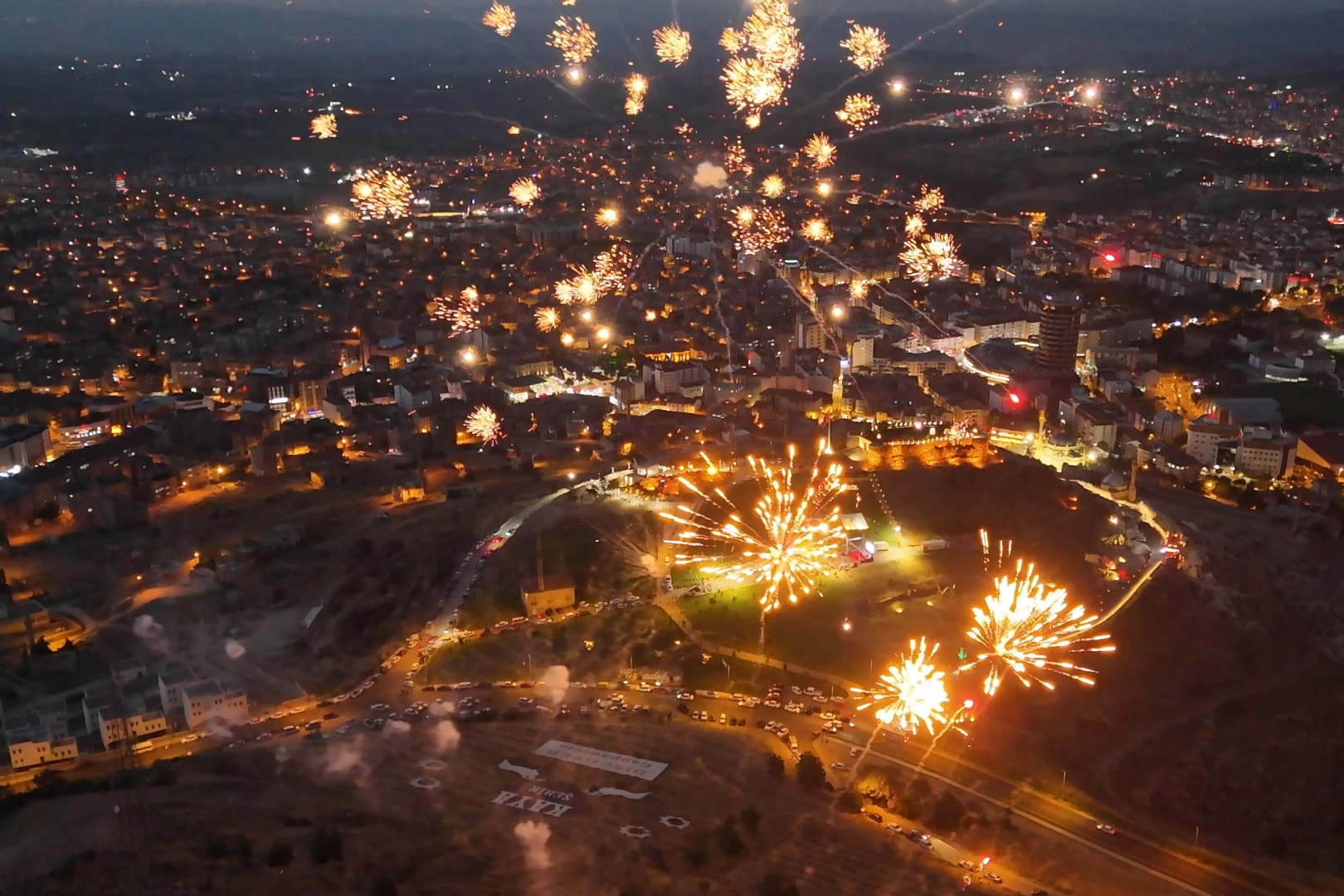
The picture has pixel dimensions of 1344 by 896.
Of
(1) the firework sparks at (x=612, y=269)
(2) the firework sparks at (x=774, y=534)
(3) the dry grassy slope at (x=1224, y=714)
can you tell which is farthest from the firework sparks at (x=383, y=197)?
(3) the dry grassy slope at (x=1224, y=714)

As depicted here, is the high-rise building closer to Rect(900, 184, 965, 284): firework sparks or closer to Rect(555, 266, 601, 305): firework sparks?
Rect(900, 184, 965, 284): firework sparks

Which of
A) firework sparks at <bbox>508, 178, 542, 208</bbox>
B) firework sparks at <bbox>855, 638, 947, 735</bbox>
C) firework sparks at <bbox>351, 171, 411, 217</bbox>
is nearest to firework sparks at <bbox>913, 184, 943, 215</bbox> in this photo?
firework sparks at <bbox>508, 178, 542, 208</bbox>

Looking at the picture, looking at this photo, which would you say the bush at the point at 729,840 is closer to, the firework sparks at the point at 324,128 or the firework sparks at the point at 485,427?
the firework sparks at the point at 485,427

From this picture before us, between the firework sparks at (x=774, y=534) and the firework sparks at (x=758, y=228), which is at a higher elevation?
the firework sparks at (x=758, y=228)

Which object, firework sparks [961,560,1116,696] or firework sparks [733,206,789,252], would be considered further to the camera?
firework sparks [733,206,789,252]

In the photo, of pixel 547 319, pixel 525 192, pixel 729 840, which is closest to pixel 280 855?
pixel 729 840

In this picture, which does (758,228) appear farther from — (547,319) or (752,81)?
(547,319)

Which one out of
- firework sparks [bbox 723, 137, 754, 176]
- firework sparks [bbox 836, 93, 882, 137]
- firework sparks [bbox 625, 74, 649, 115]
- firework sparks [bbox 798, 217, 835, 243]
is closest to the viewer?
firework sparks [bbox 798, 217, 835, 243]

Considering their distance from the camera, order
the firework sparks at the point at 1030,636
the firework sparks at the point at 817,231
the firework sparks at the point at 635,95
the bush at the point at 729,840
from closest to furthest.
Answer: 1. the bush at the point at 729,840
2. the firework sparks at the point at 1030,636
3. the firework sparks at the point at 817,231
4. the firework sparks at the point at 635,95

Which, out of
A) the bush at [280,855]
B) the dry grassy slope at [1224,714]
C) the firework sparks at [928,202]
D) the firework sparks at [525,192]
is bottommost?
the dry grassy slope at [1224,714]
